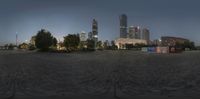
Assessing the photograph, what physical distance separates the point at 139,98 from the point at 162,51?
7432 inches

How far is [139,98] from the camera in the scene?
13.3 meters

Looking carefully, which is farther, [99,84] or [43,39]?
[43,39]

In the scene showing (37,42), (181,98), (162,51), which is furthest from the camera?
(162,51)

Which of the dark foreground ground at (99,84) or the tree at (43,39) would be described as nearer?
the dark foreground ground at (99,84)

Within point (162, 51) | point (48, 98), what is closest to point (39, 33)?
point (162, 51)

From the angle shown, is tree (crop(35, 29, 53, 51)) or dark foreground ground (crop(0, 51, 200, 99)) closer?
dark foreground ground (crop(0, 51, 200, 99))

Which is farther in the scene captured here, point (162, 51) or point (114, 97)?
point (162, 51)

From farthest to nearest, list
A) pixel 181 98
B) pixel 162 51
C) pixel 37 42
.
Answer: pixel 162 51, pixel 37 42, pixel 181 98

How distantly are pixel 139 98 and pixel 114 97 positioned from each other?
3.50 feet

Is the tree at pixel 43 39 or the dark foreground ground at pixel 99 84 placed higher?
the tree at pixel 43 39

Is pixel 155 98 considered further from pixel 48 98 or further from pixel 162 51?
pixel 162 51

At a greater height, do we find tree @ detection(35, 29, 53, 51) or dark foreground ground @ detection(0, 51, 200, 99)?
tree @ detection(35, 29, 53, 51)

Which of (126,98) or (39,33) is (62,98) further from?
(39,33)

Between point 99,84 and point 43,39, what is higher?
point 43,39
